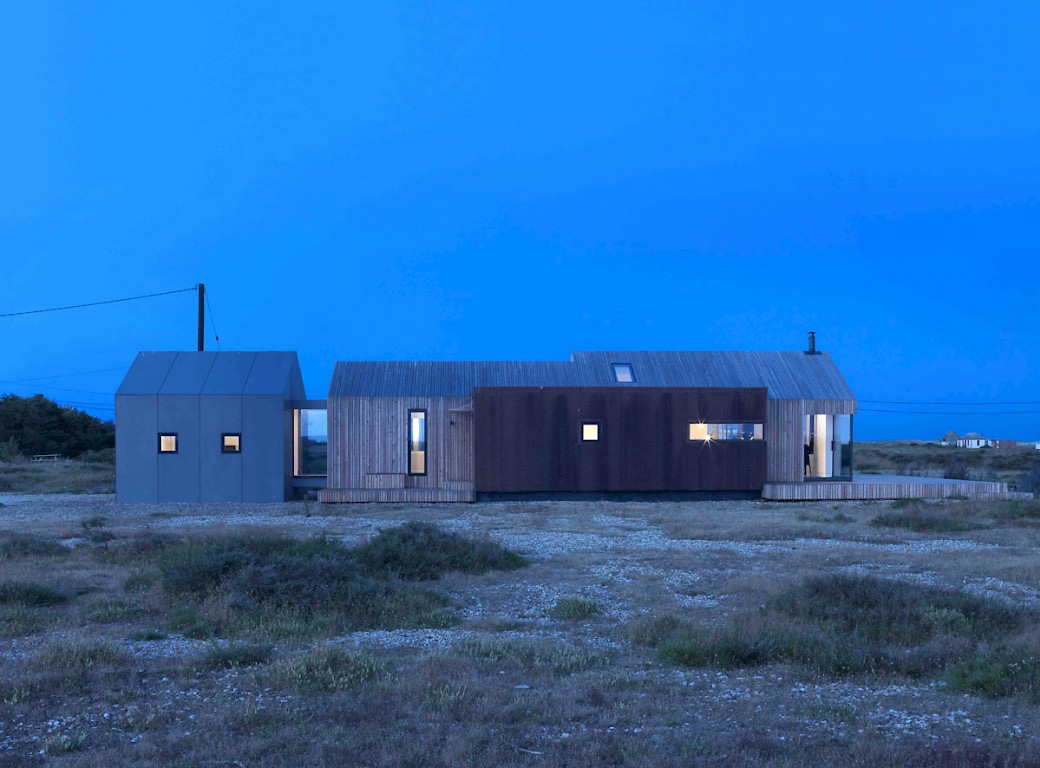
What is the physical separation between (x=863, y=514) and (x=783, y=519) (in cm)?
217

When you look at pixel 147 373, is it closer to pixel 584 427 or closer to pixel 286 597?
pixel 584 427

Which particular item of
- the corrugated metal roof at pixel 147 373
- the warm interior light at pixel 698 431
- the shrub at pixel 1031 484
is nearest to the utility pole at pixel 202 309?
the corrugated metal roof at pixel 147 373

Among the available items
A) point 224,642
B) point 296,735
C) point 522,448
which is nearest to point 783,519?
point 522,448

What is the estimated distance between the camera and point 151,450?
22.5 meters

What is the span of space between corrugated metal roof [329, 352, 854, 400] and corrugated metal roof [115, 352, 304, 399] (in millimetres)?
1441

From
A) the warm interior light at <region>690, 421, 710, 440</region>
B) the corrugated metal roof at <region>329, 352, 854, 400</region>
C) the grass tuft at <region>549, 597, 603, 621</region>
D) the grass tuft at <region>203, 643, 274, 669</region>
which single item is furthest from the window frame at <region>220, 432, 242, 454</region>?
the grass tuft at <region>203, 643, 274, 669</region>

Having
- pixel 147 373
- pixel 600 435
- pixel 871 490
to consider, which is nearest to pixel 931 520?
pixel 871 490

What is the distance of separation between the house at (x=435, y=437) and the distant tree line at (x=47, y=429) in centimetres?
2512

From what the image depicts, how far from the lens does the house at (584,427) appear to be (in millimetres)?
22562

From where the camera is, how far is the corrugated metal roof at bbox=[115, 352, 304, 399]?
22.5 metres

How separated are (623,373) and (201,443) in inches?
438

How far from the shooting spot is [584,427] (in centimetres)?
2261

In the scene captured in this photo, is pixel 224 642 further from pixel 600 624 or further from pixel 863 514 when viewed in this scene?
pixel 863 514

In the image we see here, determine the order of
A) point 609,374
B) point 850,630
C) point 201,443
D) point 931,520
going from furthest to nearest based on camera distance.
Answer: point 609,374
point 201,443
point 931,520
point 850,630
